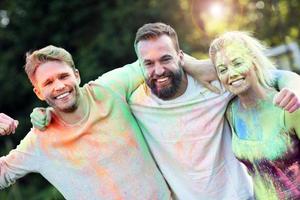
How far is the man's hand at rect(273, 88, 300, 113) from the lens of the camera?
247 centimetres

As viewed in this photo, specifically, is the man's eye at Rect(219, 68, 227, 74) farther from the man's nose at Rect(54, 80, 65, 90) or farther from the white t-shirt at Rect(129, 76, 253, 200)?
the man's nose at Rect(54, 80, 65, 90)

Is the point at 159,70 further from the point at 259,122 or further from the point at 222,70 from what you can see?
the point at 259,122

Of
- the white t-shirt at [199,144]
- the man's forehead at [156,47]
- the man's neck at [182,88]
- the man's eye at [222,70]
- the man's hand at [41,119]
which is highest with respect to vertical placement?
the man's forehead at [156,47]

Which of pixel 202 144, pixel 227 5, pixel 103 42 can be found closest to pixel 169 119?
pixel 202 144

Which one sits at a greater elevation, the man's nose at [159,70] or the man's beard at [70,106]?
the man's nose at [159,70]

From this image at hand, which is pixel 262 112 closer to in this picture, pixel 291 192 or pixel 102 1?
pixel 291 192

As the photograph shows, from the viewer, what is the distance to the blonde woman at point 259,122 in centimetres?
269

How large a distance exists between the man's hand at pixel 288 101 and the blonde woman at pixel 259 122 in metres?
0.15

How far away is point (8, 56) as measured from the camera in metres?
12.4

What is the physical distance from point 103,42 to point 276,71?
964 cm

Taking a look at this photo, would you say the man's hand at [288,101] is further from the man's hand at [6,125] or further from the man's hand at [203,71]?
the man's hand at [6,125]

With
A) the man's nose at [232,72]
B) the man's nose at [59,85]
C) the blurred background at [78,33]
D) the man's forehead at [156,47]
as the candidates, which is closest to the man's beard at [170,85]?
the man's forehead at [156,47]

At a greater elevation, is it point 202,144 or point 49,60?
point 49,60

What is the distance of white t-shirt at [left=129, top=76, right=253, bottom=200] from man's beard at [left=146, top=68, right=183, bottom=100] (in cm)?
9
